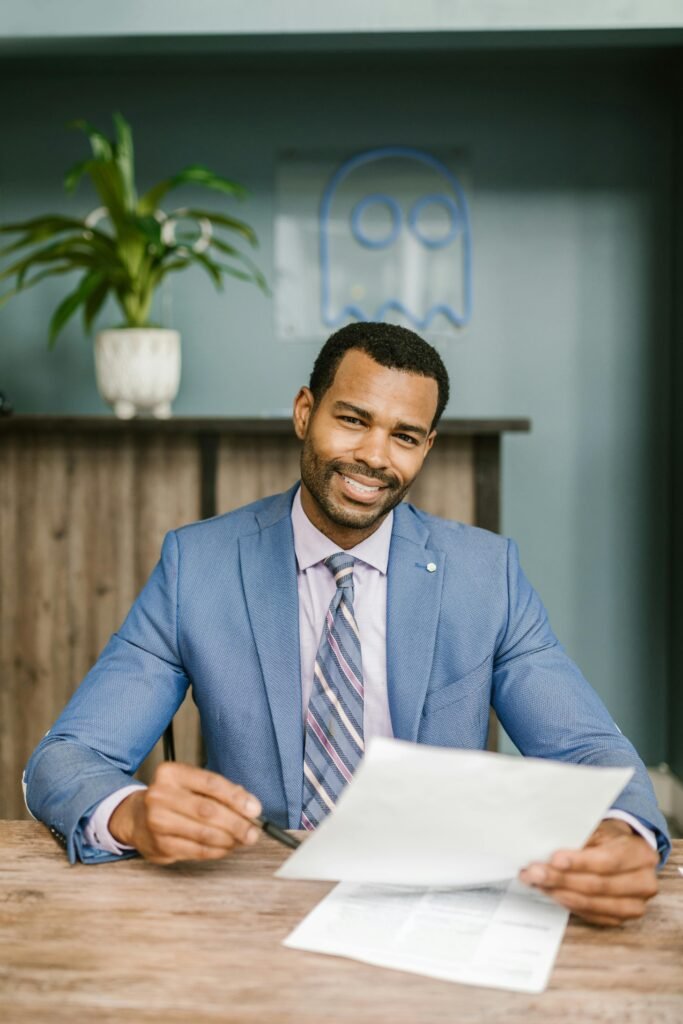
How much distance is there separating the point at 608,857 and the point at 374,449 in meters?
0.82

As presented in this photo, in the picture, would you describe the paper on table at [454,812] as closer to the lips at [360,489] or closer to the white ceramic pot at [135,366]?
the lips at [360,489]

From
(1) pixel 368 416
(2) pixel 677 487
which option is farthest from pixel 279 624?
(2) pixel 677 487

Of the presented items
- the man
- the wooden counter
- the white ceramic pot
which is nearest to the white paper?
the man

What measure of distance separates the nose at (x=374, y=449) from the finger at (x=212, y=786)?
0.70 meters

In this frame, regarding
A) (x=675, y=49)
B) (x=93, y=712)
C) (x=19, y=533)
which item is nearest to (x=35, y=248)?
(x=19, y=533)

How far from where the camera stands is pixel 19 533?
310 centimetres

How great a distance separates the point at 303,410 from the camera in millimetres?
1831

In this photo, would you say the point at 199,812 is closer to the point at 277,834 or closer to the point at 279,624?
the point at 277,834

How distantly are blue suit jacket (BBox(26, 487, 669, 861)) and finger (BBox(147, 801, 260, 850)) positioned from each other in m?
0.33

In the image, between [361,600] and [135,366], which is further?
[135,366]

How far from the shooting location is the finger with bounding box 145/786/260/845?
1081 millimetres

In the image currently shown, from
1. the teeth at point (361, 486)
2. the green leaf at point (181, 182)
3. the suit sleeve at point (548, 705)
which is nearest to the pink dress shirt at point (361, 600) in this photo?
the teeth at point (361, 486)

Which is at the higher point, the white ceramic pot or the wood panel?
the white ceramic pot

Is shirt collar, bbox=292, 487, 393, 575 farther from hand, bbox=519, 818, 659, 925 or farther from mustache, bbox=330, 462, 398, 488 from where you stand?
hand, bbox=519, 818, 659, 925
